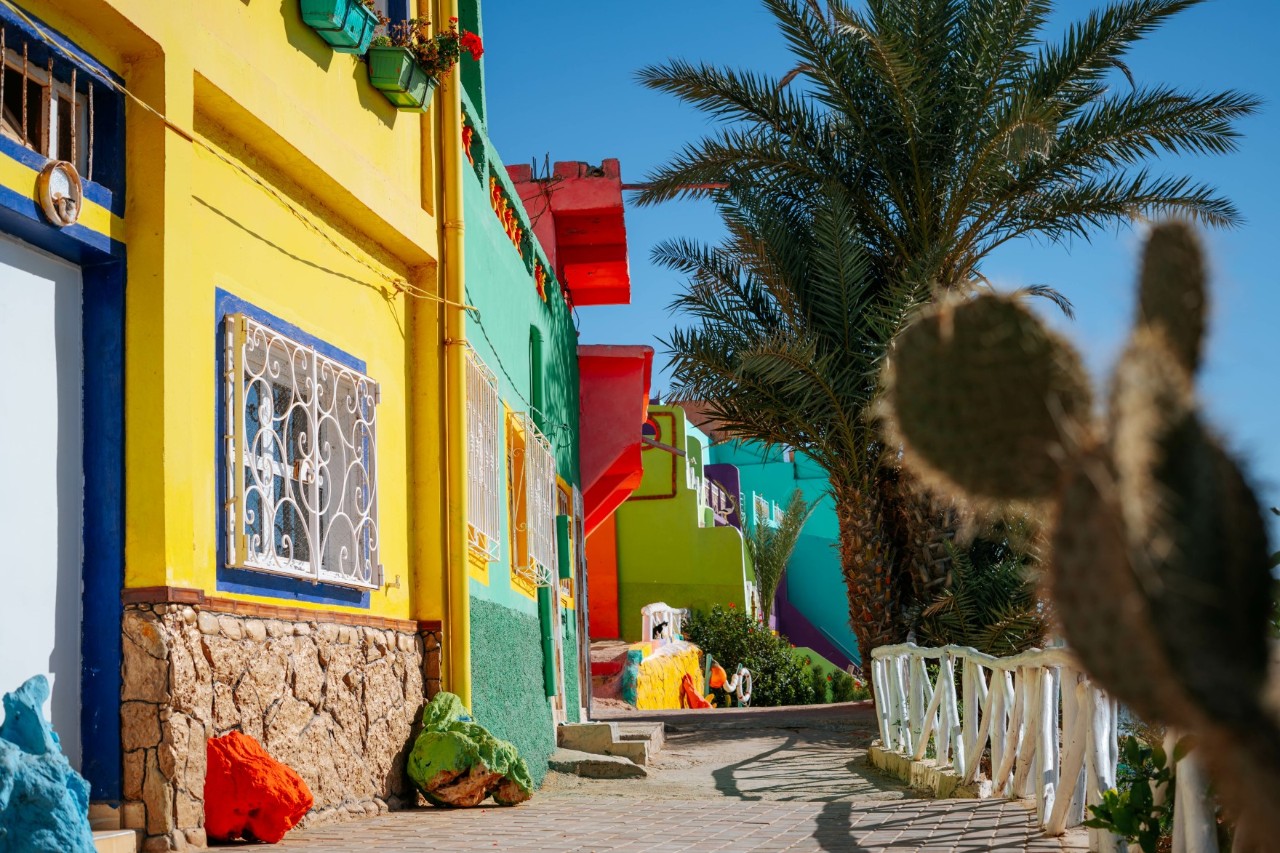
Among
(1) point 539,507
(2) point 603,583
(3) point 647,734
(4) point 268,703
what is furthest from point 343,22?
(2) point 603,583

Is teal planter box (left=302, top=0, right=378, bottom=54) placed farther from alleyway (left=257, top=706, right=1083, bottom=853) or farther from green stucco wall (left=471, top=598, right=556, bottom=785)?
alleyway (left=257, top=706, right=1083, bottom=853)

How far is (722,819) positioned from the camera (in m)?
7.37

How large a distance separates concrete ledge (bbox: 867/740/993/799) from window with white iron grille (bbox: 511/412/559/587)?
10.7 ft

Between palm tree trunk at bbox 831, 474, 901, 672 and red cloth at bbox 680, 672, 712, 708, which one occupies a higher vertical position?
palm tree trunk at bbox 831, 474, 901, 672

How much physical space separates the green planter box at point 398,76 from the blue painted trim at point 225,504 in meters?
1.80

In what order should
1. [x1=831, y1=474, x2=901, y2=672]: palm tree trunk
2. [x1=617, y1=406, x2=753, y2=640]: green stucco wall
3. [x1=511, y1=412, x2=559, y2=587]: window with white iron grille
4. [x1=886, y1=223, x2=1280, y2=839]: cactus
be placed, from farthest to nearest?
[x1=617, y1=406, x2=753, y2=640]: green stucco wall < [x1=831, y1=474, x2=901, y2=672]: palm tree trunk < [x1=511, y1=412, x2=559, y2=587]: window with white iron grille < [x1=886, y1=223, x2=1280, y2=839]: cactus

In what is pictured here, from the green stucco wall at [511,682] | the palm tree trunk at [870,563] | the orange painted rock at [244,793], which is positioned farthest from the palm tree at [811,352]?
the orange painted rock at [244,793]

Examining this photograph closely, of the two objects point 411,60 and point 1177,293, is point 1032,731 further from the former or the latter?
point 411,60

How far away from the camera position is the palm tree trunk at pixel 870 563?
573 inches

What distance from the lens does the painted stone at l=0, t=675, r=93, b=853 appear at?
429 cm

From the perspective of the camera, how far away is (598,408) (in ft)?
53.9

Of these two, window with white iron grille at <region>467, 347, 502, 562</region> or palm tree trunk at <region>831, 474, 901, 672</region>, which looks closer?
window with white iron grille at <region>467, 347, 502, 562</region>

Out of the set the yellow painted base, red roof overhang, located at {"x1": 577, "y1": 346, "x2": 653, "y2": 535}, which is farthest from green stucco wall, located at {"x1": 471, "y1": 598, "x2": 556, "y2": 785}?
the yellow painted base

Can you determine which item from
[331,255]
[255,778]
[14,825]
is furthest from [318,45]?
[14,825]
